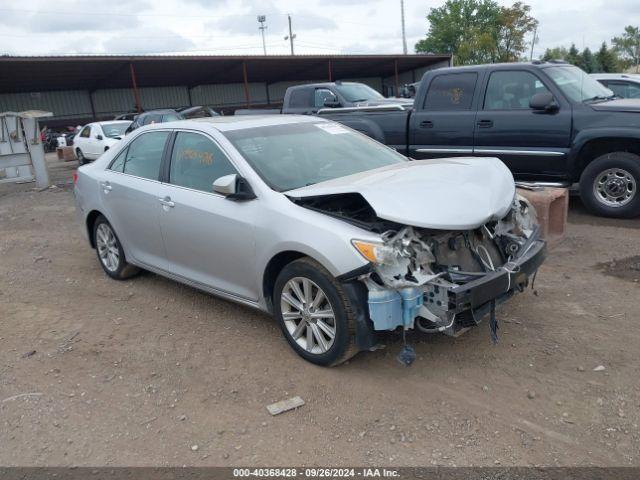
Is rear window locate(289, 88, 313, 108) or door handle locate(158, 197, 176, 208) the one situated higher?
rear window locate(289, 88, 313, 108)

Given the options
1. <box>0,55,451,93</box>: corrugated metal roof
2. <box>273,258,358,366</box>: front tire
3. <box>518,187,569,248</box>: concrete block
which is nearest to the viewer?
<box>273,258,358,366</box>: front tire

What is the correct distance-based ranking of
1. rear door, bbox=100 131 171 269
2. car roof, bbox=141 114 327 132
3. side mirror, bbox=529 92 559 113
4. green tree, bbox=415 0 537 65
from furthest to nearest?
green tree, bbox=415 0 537 65, side mirror, bbox=529 92 559 113, rear door, bbox=100 131 171 269, car roof, bbox=141 114 327 132

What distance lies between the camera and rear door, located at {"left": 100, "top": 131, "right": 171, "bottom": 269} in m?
4.99

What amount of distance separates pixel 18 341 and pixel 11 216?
251 inches

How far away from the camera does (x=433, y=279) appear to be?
340 centimetres

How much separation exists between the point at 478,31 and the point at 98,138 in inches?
1560

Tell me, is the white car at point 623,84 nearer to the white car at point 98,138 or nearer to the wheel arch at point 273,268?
the wheel arch at point 273,268

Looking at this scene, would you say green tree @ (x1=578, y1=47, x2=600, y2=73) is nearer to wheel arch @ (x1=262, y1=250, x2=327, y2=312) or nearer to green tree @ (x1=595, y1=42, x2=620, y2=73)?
green tree @ (x1=595, y1=42, x2=620, y2=73)

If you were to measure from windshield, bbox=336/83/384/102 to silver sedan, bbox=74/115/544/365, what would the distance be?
794 centimetres

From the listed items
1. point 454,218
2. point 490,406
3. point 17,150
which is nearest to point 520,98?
point 454,218

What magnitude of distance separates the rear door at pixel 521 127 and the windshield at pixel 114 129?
43.0 feet

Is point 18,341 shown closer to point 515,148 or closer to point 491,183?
point 491,183

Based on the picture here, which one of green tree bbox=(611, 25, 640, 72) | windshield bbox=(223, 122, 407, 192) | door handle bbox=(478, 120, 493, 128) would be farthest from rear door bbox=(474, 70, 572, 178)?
green tree bbox=(611, 25, 640, 72)

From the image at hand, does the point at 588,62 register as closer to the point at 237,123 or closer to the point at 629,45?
the point at 629,45
